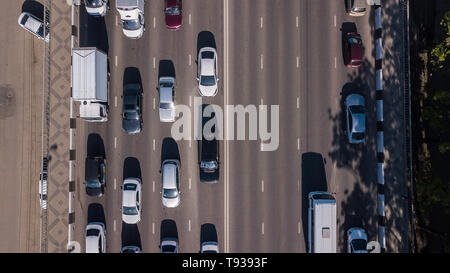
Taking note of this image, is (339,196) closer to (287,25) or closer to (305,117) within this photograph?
(305,117)

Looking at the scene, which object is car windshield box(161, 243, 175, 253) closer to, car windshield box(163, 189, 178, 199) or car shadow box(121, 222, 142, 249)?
car shadow box(121, 222, 142, 249)

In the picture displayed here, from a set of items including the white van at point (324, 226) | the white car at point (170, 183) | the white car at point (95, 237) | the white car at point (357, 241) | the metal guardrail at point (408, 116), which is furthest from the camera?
the metal guardrail at point (408, 116)

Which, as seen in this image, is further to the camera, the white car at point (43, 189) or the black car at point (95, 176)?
the white car at point (43, 189)

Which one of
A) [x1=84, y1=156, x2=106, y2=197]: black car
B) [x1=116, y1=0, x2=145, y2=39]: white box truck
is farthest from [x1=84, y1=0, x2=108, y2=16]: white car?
[x1=84, y1=156, x2=106, y2=197]: black car

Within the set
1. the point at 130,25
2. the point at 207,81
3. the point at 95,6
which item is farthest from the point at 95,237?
the point at 95,6

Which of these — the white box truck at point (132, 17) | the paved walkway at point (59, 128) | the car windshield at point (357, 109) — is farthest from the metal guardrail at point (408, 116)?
the paved walkway at point (59, 128)

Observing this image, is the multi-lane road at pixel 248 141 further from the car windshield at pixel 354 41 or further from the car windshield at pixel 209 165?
the car windshield at pixel 354 41

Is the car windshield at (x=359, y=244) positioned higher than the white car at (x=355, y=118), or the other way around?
the white car at (x=355, y=118)
